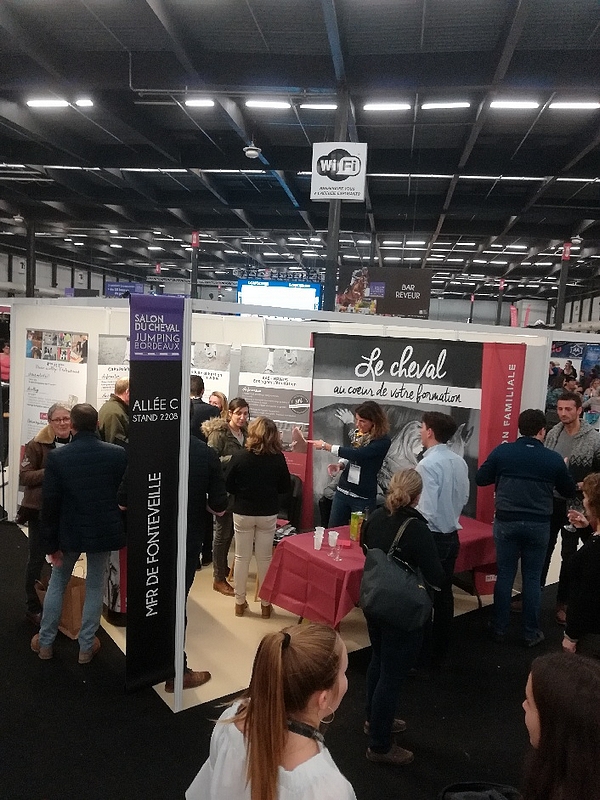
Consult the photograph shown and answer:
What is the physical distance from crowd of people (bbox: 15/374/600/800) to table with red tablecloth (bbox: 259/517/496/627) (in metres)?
0.27

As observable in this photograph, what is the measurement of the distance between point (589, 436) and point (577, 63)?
3900 mm

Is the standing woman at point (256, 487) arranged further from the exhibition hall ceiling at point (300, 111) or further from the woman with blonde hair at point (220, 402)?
the exhibition hall ceiling at point (300, 111)

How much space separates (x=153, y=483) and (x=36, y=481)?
1193 millimetres

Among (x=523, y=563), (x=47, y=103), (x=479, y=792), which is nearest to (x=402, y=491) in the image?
(x=479, y=792)

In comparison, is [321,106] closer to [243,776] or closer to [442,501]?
[442,501]

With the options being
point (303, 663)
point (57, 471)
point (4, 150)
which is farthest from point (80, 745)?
point (4, 150)

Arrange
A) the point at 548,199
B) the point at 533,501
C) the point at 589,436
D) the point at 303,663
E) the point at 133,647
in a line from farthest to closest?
the point at 548,199 → the point at 589,436 → the point at 533,501 → the point at 133,647 → the point at 303,663

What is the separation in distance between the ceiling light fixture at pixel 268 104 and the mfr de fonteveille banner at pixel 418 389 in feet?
13.7

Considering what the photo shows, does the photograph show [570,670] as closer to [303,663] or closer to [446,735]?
[303,663]

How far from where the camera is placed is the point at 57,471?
2854mm

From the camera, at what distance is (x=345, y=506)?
156 inches

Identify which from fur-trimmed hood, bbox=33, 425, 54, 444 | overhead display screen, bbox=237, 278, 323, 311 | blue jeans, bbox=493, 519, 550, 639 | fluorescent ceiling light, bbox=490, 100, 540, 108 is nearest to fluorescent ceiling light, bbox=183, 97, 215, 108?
overhead display screen, bbox=237, 278, 323, 311

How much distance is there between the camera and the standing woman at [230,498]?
4156 millimetres

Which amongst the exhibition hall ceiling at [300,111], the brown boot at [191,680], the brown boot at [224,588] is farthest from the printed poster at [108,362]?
the exhibition hall ceiling at [300,111]
